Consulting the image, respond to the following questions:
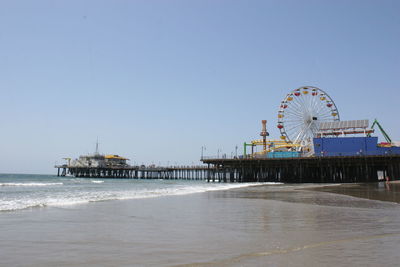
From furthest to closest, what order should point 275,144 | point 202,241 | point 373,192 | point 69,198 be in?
point 275,144 → point 373,192 → point 69,198 → point 202,241

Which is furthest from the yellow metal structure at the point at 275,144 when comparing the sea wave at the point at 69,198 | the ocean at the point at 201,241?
the ocean at the point at 201,241

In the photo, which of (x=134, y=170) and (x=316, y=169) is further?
(x=134, y=170)

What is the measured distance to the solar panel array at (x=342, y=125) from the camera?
55.4 meters

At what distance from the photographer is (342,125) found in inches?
2244

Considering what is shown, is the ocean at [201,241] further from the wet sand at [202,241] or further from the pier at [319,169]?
the pier at [319,169]

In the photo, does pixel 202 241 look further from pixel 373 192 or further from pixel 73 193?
pixel 373 192

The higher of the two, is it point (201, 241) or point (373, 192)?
point (201, 241)

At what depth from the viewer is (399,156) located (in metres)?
44.8

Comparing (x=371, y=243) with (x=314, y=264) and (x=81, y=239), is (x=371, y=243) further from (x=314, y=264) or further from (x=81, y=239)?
(x=81, y=239)

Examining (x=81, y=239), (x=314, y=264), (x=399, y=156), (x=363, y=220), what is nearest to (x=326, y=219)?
(x=363, y=220)

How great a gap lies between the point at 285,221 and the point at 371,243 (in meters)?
3.00

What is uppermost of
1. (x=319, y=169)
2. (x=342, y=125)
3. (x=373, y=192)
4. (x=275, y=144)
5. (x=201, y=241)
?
(x=342, y=125)

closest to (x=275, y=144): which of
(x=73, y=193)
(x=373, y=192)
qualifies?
(x=373, y=192)

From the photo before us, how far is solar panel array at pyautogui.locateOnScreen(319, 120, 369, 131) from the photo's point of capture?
55.4 m
